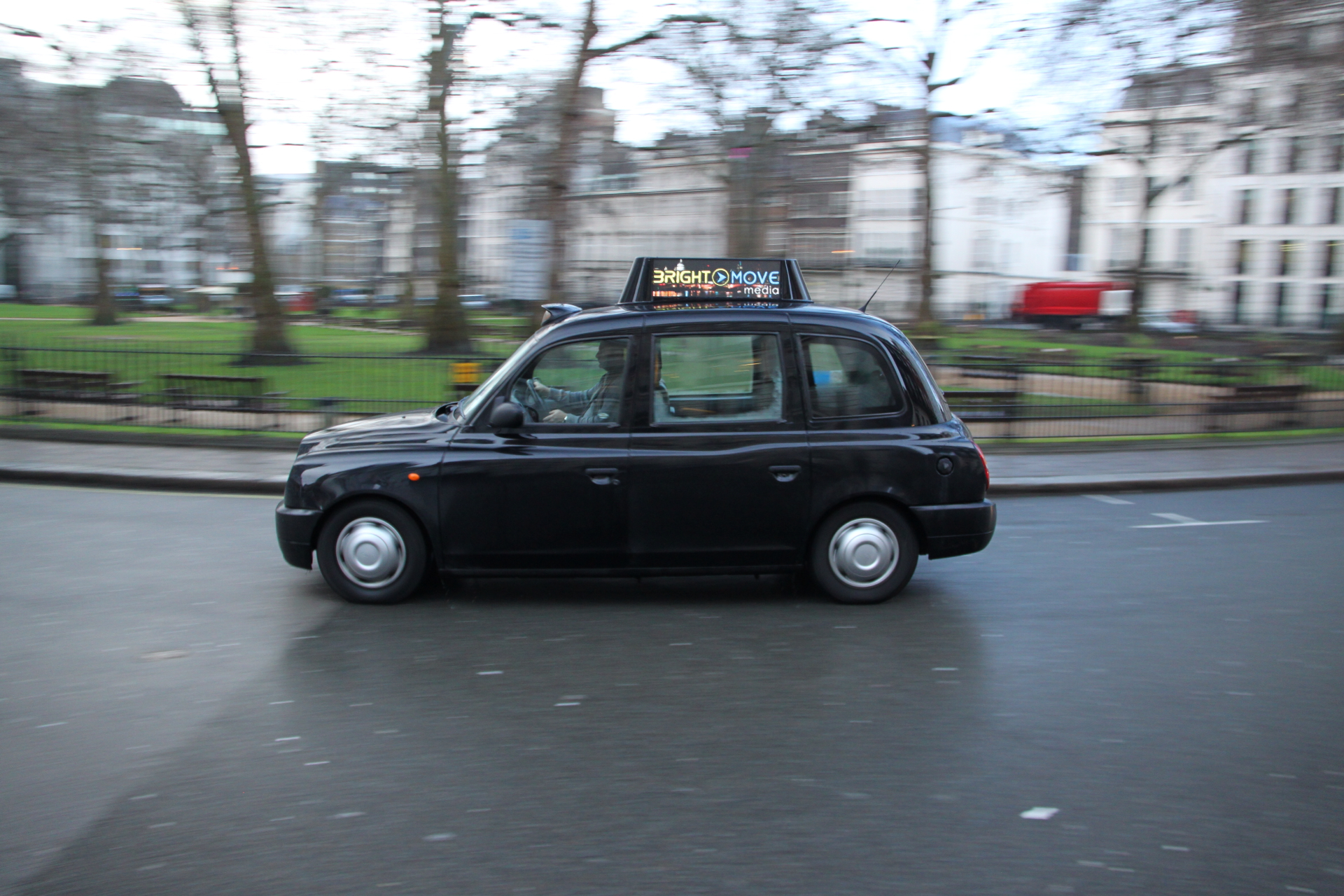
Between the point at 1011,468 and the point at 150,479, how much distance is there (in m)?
9.42

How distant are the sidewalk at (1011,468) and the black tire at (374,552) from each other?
4.81 metres

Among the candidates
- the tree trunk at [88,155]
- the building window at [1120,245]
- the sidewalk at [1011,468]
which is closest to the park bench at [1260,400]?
the sidewalk at [1011,468]

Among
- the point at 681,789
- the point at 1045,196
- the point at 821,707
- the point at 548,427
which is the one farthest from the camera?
the point at 1045,196

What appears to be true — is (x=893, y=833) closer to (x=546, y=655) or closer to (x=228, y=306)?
(x=546, y=655)

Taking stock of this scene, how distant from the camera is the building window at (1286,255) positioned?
212 feet

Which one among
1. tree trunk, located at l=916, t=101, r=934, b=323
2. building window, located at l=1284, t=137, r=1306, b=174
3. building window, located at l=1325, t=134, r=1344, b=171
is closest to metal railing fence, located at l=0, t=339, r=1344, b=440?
tree trunk, located at l=916, t=101, r=934, b=323

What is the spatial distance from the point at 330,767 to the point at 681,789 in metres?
1.32

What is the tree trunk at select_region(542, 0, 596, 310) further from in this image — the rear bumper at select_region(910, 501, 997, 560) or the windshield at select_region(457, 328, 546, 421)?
the rear bumper at select_region(910, 501, 997, 560)

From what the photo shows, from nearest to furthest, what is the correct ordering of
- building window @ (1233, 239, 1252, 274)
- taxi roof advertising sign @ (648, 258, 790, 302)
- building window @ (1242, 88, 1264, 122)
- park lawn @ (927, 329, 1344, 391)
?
taxi roof advertising sign @ (648, 258, 790, 302), park lawn @ (927, 329, 1344, 391), building window @ (1242, 88, 1264, 122), building window @ (1233, 239, 1252, 274)

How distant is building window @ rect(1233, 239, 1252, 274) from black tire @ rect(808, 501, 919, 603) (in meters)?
70.9

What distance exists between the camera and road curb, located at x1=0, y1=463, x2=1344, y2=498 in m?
10.9

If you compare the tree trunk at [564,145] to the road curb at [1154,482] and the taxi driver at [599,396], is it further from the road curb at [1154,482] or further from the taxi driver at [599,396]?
the taxi driver at [599,396]

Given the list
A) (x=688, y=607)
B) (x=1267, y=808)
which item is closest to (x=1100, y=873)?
(x=1267, y=808)

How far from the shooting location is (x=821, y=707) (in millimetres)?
4680
